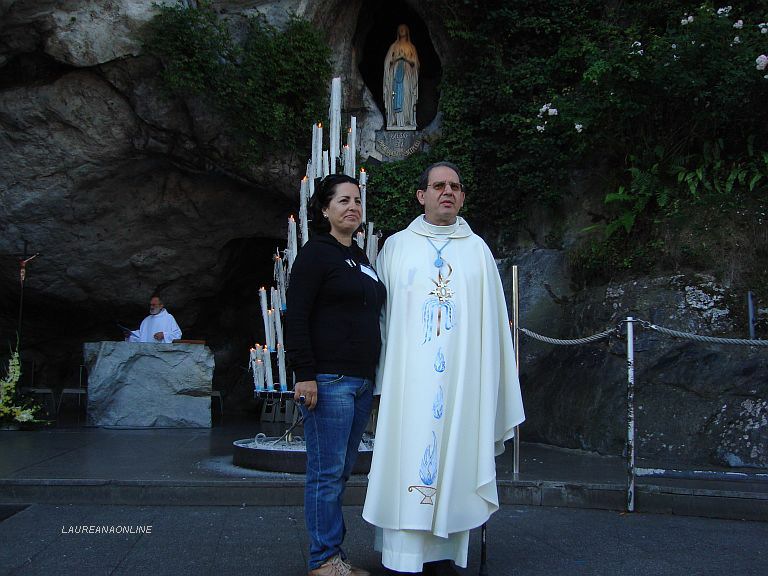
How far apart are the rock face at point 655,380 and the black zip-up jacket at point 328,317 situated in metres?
3.83

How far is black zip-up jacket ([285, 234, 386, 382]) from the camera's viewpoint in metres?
3.09

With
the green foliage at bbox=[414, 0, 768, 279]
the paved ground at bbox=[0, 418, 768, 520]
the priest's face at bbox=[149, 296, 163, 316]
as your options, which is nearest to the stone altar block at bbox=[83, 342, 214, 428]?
the priest's face at bbox=[149, 296, 163, 316]

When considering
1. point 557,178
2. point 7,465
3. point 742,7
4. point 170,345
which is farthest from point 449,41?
point 7,465

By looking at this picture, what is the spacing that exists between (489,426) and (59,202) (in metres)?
9.36

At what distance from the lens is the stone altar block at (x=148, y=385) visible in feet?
31.4

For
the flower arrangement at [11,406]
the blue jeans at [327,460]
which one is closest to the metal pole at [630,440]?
the blue jeans at [327,460]

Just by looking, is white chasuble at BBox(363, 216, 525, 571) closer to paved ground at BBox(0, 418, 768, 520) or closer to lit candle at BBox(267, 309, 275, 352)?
paved ground at BBox(0, 418, 768, 520)

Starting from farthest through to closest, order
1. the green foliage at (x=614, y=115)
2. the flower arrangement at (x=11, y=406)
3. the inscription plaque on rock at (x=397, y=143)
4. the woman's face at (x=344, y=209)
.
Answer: the inscription plaque on rock at (x=397, y=143) → the flower arrangement at (x=11, y=406) → the green foliage at (x=614, y=115) → the woman's face at (x=344, y=209)

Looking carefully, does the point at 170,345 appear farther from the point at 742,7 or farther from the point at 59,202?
the point at 742,7

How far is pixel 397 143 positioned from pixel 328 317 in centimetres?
830

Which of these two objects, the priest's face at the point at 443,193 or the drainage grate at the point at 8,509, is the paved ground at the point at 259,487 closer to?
the drainage grate at the point at 8,509

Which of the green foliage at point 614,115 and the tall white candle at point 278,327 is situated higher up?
the green foliage at point 614,115

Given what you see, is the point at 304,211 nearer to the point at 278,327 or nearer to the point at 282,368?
the point at 278,327

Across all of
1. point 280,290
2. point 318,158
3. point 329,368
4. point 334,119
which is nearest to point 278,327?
point 280,290
